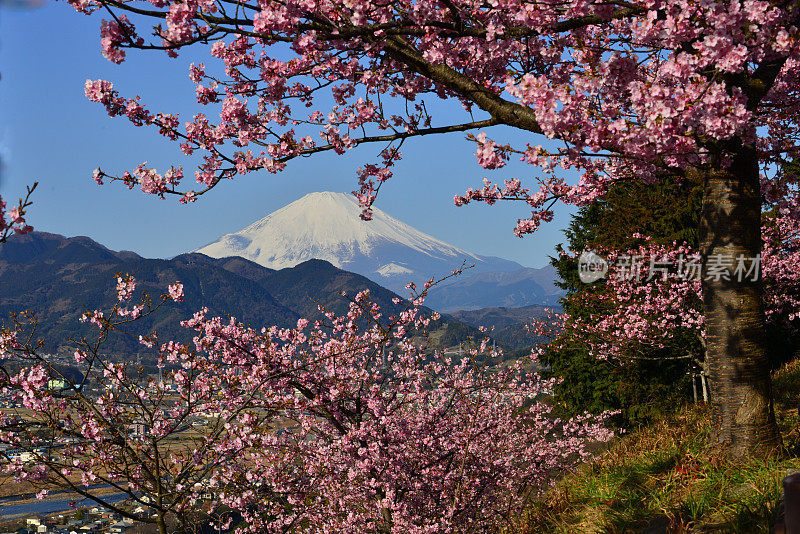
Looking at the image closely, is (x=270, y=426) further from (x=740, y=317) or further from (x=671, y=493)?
(x=740, y=317)

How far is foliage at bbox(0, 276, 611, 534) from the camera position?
6758mm

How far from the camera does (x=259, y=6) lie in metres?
5.22

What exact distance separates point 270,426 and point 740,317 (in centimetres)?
572

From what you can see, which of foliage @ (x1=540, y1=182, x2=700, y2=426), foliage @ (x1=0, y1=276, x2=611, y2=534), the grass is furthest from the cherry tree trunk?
foliage @ (x1=540, y1=182, x2=700, y2=426)

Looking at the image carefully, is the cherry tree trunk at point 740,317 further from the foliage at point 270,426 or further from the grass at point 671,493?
the foliage at point 270,426

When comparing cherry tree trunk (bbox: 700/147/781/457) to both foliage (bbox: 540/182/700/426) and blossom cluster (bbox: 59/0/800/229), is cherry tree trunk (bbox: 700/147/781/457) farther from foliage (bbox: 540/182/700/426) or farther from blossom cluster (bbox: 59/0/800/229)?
foliage (bbox: 540/182/700/426)

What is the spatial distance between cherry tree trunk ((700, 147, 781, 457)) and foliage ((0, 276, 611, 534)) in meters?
3.12

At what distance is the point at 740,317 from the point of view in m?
6.56

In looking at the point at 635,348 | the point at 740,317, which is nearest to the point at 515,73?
the point at 740,317

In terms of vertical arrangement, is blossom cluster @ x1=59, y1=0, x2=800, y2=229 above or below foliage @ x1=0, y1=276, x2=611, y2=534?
above

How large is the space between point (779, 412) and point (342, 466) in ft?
24.5

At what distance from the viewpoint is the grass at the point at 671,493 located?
4984 millimetres

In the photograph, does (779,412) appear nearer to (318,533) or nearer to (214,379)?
(318,533)

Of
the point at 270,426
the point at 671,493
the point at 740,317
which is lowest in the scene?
the point at 671,493
